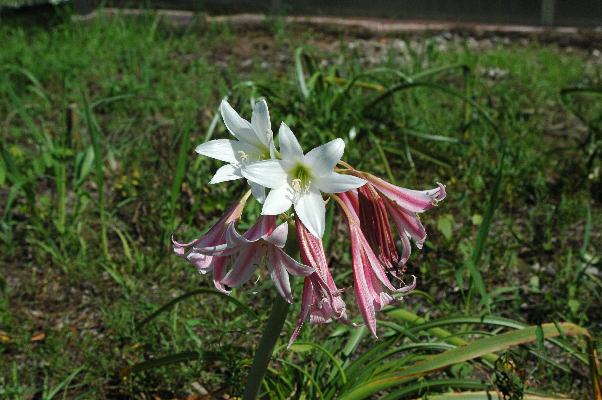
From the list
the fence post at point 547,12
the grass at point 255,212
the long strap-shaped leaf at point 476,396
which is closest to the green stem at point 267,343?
the grass at point 255,212

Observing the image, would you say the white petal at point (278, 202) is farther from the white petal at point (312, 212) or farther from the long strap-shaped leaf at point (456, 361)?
the long strap-shaped leaf at point (456, 361)

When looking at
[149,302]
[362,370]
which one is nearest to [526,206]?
[362,370]

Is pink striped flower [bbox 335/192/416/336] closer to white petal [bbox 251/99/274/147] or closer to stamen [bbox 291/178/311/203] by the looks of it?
stamen [bbox 291/178/311/203]

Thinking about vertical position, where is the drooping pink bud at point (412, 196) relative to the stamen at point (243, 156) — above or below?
below

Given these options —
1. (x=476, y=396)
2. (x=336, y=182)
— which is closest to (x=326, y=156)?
(x=336, y=182)

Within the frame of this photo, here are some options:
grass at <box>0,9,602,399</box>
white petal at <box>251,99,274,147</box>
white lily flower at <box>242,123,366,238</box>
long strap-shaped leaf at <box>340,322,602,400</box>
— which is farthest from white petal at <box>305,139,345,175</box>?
long strap-shaped leaf at <box>340,322,602,400</box>

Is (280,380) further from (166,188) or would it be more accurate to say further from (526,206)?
(526,206)
